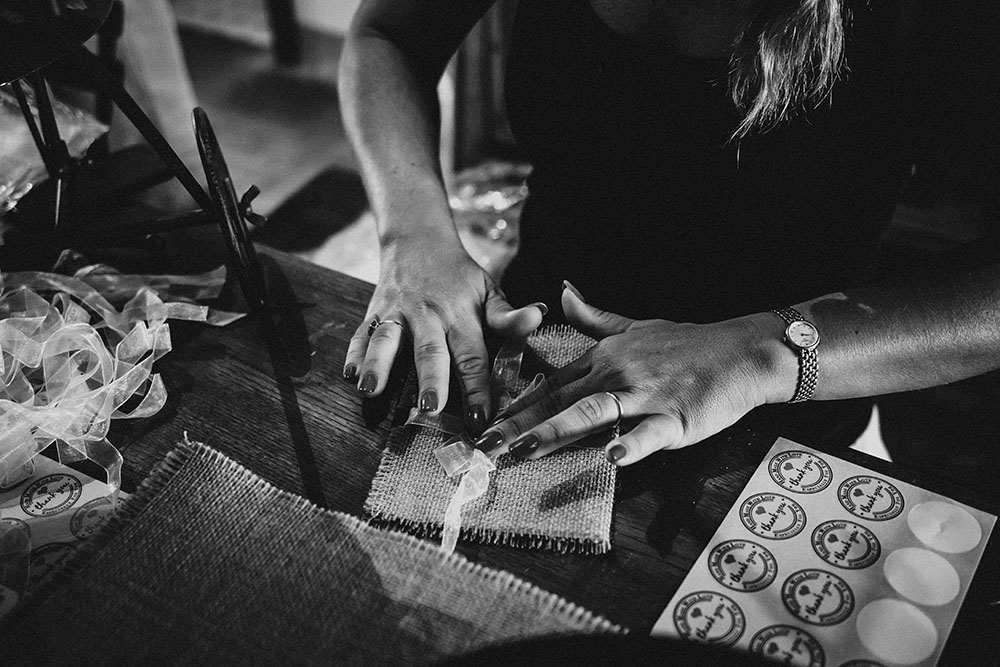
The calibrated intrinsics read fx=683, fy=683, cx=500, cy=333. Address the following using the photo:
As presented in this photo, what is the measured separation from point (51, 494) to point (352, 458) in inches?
11.1

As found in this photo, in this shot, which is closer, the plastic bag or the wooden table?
the wooden table

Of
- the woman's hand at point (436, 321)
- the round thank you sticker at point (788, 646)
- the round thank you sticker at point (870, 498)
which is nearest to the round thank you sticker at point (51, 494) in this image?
the woman's hand at point (436, 321)

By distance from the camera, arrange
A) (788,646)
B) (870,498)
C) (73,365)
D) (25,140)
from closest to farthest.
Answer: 1. (788,646)
2. (870,498)
3. (73,365)
4. (25,140)

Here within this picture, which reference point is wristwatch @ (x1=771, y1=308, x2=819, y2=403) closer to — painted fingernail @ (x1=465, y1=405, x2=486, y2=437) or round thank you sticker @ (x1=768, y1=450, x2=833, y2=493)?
round thank you sticker @ (x1=768, y1=450, x2=833, y2=493)

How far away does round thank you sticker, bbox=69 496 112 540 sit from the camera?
0.61 m

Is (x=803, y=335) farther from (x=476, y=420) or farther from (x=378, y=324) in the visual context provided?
(x=378, y=324)

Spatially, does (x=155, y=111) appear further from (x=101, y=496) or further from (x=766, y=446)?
Answer: (x=766, y=446)

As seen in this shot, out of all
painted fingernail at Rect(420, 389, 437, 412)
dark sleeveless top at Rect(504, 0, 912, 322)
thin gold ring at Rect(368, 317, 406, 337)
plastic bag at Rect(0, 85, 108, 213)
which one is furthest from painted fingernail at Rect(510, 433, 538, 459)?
plastic bag at Rect(0, 85, 108, 213)

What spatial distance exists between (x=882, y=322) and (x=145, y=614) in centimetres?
78

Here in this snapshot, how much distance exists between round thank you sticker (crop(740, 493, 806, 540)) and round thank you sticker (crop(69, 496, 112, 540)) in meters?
0.58

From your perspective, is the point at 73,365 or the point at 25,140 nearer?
the point at 73,365

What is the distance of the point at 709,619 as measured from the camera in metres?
0.55

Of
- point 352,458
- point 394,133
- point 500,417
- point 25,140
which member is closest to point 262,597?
point 352,458

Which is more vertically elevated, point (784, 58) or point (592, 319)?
point (784, 58)
